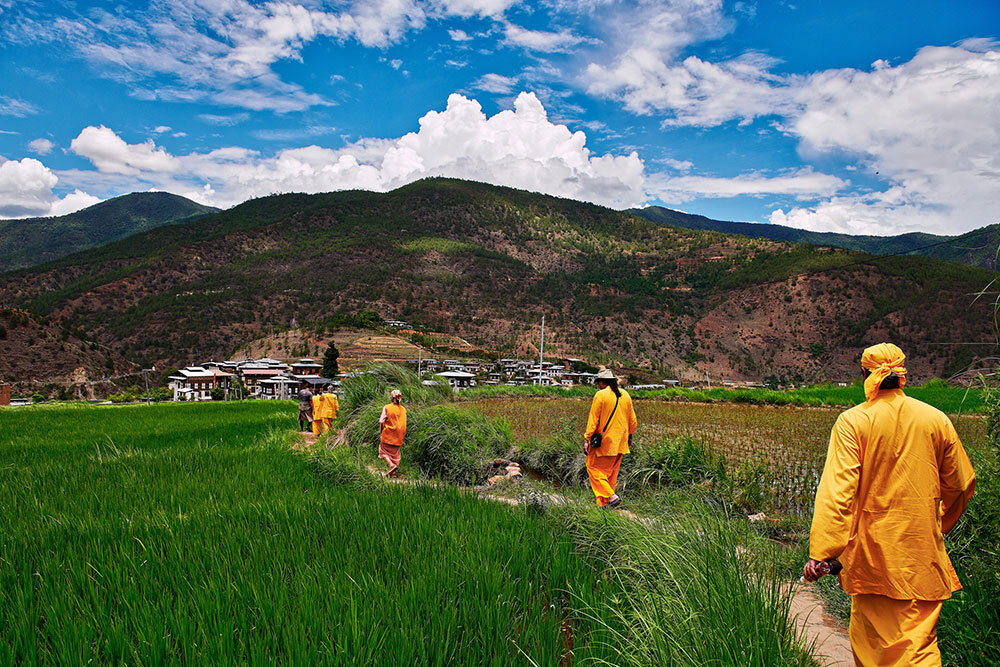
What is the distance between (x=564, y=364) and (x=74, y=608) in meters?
41.9

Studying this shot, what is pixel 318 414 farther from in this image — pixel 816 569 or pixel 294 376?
pixel 294 376

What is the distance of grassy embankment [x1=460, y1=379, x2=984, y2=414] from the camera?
1828 centimetres

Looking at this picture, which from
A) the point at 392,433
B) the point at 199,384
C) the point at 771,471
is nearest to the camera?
the point at 392,433

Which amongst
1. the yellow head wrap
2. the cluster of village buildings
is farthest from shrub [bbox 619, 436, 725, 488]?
the cluster of village buildings

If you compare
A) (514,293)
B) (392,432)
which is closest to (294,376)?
(392,432)

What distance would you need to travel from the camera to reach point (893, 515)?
229cm

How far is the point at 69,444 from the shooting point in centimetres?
759

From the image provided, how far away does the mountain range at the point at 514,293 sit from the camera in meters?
46.1

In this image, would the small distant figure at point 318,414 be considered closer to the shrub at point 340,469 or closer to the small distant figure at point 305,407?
the small distant figure at point 305,407

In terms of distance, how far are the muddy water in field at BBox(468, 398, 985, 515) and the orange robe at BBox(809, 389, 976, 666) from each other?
160 inches

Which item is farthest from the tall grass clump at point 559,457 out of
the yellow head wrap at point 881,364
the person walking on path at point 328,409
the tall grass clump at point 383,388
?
the yellow head wrap at point 881,364

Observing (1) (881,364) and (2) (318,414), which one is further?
(2) (318,414)

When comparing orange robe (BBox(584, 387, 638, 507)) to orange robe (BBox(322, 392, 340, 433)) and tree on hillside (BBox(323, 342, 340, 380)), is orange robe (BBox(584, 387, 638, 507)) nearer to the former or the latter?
orange robe (BBox(322, 392, 340, 433))

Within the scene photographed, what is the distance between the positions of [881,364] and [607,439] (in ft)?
12.1
